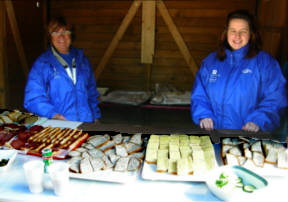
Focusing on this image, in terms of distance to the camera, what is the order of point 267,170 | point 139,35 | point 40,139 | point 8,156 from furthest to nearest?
point 139,35 → point 40,139 → point 8,156 → point 267,170

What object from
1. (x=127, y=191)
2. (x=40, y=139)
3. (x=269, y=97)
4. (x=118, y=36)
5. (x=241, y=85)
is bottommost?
(x=127, y=191)

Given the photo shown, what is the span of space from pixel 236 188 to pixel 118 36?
17.7ft

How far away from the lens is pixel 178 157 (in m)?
2.06

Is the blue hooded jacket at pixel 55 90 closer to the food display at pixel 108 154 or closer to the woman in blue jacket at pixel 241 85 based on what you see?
the food display at pixel 108 154

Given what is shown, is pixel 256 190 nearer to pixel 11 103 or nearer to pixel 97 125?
pixel 97 125

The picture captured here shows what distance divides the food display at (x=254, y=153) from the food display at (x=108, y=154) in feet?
2.23

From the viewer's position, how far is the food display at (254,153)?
6.63 ft

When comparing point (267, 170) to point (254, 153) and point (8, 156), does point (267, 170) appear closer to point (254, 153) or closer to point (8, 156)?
point (254, 153)

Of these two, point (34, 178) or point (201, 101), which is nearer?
point (34, 178)

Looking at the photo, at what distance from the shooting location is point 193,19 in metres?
6.51

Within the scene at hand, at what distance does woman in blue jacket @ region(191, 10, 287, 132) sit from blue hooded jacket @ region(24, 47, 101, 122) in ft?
4.95

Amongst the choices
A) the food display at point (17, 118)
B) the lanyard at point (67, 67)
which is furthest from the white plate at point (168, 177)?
the lanyard at point (67, 67)

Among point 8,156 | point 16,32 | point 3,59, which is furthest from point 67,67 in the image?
point 16,32

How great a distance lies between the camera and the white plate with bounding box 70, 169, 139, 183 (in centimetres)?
184
